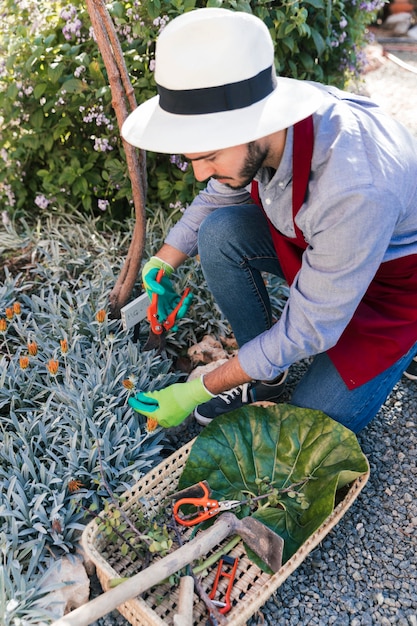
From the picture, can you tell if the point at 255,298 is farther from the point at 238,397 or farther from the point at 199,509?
the point at 199,509

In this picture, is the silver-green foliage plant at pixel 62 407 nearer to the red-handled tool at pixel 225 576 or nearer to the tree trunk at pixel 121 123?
the tree trunk at pixel 121 123

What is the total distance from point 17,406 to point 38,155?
1.39 meters

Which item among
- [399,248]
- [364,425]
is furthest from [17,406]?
[399,248]

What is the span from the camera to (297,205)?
5.13 ft

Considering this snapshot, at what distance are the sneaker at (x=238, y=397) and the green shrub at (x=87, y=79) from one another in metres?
0.96

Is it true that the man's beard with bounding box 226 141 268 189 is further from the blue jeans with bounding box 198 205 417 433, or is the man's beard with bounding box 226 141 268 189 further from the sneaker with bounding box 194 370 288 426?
the sneaker with bounding box 194 370 288 426

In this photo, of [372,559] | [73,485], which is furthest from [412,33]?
[73,485]

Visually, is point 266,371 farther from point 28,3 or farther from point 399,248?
point 28,3

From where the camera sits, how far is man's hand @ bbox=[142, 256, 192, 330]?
2.10 meters

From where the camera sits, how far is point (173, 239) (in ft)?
7.08

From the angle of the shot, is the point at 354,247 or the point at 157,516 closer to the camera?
the point at 354,247

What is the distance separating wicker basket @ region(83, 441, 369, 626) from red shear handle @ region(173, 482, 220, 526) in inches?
3.6

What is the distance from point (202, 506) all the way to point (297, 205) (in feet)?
2.80

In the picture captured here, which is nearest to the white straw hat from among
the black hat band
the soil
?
the black hat band
